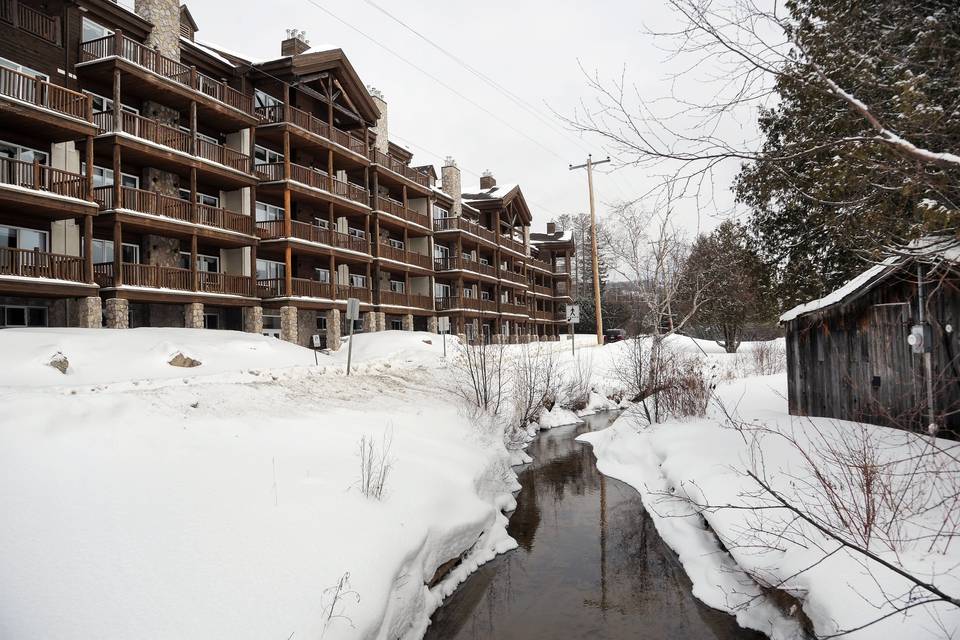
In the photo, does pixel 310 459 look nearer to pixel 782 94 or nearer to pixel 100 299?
pixel 782 94

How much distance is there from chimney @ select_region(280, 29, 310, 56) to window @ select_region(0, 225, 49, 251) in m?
17.1

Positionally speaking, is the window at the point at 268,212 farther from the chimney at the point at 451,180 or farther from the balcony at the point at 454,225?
the chimney at the point at 451,180

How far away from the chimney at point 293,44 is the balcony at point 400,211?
869 cm

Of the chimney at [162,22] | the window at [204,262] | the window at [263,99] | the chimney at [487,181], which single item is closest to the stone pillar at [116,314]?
the window at [204,262]

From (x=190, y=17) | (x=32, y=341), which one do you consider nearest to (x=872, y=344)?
(x=32, y=341)

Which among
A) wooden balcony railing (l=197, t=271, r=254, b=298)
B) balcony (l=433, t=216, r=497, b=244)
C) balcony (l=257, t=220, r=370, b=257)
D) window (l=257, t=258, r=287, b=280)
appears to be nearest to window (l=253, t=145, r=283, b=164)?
balcony (l=257, t=220, r=370, b=257)

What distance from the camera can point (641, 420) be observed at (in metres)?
16.7

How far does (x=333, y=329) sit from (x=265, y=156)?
8929 millimetres

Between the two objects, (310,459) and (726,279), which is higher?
(726,279)

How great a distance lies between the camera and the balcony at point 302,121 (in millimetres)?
26328

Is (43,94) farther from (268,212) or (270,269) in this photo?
(270,269)

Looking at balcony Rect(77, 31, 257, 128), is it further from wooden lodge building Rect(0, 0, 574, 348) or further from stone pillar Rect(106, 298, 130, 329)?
stone pillar Rect(106, 298, 130, 329)

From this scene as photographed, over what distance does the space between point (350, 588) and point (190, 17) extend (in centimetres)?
2813

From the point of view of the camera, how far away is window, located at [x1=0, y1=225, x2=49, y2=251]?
702 inches
